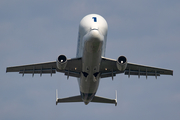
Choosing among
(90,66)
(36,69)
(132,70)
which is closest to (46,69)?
(36,69)

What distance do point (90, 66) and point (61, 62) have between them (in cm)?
289

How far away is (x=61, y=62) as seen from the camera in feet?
107

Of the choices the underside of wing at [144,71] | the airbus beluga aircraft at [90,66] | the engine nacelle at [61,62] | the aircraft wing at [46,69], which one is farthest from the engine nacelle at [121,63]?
the engine nacelle at [61,62]

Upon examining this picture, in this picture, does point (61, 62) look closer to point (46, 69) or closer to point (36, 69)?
point (46, 69)

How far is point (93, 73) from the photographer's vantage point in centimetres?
3431

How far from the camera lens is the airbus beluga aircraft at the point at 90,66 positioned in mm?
31359

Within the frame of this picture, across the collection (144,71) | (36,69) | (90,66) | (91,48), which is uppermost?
(91,48)

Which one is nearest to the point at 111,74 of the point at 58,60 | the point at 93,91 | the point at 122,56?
the point at 93,91

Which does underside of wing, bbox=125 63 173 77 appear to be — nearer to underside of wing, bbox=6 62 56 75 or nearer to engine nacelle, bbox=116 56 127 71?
engine nacelle, bbox=116 56 127 71

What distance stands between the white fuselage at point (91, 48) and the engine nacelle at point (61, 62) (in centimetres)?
179

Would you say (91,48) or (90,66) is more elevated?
(91,48)

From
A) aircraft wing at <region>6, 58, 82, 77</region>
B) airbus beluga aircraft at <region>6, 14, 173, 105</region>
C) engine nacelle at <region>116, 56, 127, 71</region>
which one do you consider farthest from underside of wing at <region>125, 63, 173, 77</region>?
aircraft wing at <region>6, 58, 82, 77</region>

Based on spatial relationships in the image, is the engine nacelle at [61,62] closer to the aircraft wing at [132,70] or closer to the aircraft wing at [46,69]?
the aircraft wing at [46,69]

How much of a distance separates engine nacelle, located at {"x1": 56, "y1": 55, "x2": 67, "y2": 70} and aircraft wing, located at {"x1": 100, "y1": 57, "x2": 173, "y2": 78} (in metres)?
4.23
